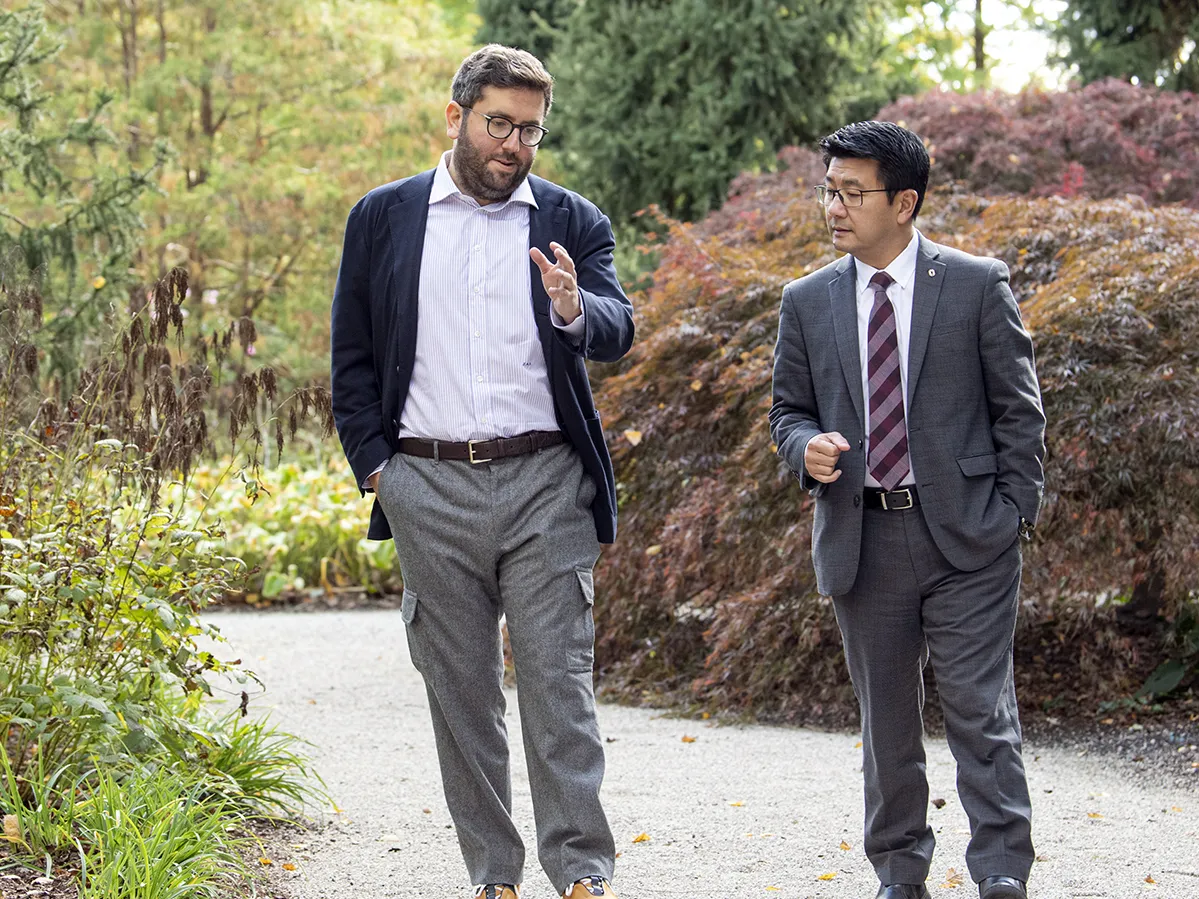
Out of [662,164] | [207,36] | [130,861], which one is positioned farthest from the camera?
[207,36]

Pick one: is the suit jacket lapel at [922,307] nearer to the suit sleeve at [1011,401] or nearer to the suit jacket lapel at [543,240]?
the suit sleeve at [1011,401]

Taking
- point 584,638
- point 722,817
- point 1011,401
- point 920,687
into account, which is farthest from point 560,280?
point 722,817

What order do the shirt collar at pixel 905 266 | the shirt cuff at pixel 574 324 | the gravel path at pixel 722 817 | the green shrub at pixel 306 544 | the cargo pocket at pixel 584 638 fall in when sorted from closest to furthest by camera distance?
the shirt cuff at pixel 574 324 → the cargo pocket at pixel 584 638 → the shirt collar at pixel 905 266 → the gravel path at pixel 722 817 → the green shrub at pixel 306 544

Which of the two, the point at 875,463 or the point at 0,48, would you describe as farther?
the point at 0,48

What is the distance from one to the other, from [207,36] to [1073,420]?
12835 millimetres

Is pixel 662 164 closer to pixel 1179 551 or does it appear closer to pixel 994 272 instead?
pixel 1179 551

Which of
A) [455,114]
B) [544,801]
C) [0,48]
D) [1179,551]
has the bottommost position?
[544,801]

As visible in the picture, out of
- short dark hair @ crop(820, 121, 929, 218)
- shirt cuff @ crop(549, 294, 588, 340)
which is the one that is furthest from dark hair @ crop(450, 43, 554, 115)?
short dark hair @ crop(820, 121, 929, 218)

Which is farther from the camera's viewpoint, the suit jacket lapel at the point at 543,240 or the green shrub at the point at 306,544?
the green shrub at the point at 306,544

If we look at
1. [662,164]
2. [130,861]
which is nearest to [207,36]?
[662,164]

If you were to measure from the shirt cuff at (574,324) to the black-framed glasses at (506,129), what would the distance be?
390 mm

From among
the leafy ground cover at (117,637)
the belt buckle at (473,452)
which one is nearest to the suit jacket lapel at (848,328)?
the belt buckle at (473,452)

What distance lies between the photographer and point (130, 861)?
3.27 meters

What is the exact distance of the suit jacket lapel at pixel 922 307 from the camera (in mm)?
3377
